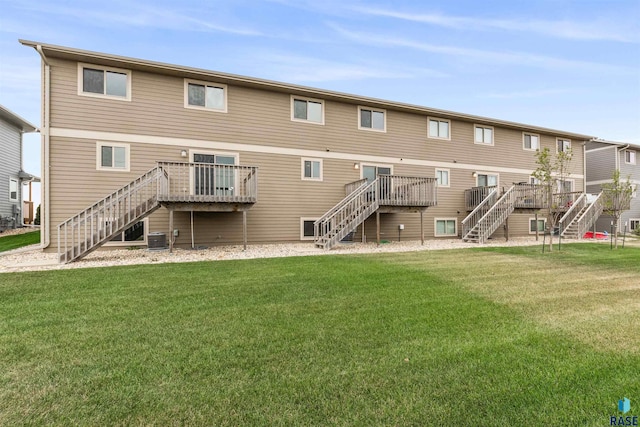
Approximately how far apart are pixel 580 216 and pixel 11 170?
104ft

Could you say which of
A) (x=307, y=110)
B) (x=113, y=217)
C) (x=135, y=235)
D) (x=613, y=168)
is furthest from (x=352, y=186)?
(x=613, y=168)

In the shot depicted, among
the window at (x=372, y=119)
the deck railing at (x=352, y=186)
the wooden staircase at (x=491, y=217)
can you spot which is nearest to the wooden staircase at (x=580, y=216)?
the wooden staircase at (x=491, y=217)

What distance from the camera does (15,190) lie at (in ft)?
60.3

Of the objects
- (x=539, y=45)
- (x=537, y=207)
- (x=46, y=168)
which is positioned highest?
(x=539, y=45)

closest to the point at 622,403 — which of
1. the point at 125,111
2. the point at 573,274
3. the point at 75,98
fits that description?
the point at 573,274

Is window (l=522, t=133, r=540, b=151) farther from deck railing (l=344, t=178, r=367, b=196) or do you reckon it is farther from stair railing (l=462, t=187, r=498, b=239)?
deck railing (l=344, t=178, r=367, b=196)

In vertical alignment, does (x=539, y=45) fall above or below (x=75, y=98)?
above

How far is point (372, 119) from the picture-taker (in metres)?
14.1

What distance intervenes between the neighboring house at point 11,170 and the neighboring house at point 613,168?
36.1 metres

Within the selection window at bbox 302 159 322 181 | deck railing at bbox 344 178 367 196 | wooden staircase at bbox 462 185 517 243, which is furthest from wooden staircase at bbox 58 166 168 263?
wooden staircase at bbox 462 185 517 243

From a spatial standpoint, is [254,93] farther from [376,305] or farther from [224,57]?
[376,305]

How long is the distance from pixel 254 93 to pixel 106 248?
778 centimetres

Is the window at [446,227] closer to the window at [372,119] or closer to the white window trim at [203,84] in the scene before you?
the window at [372,119]

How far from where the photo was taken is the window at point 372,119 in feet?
45.8
